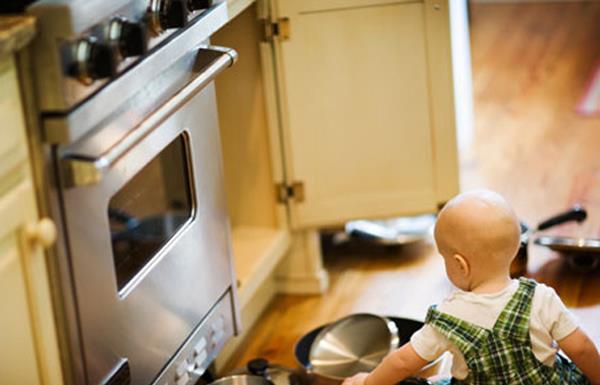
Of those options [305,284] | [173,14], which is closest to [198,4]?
[173,14]

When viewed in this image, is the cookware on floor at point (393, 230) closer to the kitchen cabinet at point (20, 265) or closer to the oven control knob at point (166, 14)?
the oven control knob at point (166, 14)

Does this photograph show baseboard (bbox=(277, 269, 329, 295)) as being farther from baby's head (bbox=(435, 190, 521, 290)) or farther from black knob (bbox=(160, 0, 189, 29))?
black knob (bbox=(160, 0, 189, 29))

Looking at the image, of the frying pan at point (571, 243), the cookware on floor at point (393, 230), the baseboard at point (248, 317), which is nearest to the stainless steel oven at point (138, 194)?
the baseboard at point (248, 317)

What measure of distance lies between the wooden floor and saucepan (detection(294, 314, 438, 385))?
4.0 inches

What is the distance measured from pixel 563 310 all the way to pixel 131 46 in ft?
2.96

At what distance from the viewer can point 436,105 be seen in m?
2.89

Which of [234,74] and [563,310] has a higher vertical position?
[234,74]

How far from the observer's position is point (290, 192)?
9.79 feet

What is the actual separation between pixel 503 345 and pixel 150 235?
677 mm

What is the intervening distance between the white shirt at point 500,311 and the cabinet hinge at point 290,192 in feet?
2.85

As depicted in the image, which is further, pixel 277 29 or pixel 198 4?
pixel 277 29

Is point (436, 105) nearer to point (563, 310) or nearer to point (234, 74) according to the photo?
point (234, 74)

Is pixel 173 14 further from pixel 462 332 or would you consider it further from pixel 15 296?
pixel 462 332

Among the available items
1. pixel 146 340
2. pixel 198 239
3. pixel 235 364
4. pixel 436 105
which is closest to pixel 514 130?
pixel 436 105
